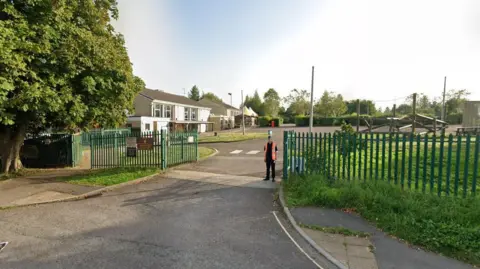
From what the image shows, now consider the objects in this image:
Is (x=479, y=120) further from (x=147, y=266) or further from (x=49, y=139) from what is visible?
(x=49, y=139)

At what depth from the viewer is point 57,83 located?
8.15 metres

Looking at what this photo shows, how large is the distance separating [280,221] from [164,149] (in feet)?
22.3

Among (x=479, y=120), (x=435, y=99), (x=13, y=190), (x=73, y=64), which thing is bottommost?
(x=13, y=190)

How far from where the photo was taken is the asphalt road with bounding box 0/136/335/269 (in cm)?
397

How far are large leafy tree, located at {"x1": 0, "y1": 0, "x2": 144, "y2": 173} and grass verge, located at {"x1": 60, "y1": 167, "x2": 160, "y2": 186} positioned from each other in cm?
197

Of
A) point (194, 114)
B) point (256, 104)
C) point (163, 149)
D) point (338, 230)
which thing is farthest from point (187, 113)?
point (256, 104)

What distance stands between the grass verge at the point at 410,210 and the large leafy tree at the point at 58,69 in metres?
7.40

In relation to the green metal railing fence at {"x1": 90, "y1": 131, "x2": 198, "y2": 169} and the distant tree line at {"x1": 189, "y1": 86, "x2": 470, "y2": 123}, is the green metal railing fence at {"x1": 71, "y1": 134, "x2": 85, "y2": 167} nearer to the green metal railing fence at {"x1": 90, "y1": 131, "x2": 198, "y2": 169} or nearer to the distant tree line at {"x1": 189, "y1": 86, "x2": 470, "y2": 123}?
the green metal railing fence at {"x1": 90, "y1": 131, "x2": 198, "y2": 169}

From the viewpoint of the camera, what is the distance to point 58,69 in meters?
8.46

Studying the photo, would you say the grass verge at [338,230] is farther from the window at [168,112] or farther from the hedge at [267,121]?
the hedge at [267,121]

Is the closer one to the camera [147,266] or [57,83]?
[147,266]

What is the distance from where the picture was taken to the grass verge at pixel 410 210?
4246 millimetres

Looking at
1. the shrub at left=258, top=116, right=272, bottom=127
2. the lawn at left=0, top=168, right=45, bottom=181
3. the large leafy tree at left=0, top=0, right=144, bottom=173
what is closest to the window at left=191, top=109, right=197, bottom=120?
the shrub at left=258, top=116, right=272, bottom=127

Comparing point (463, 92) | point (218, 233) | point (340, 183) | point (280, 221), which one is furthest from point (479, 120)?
point (463, 92)
